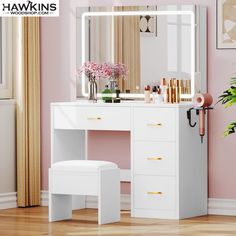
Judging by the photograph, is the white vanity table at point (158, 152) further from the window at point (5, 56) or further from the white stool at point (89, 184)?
the window at point (5, 56)

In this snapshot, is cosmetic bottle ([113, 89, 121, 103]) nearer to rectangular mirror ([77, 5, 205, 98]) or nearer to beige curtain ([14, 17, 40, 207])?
rectangular mirror ([77, 5, 205, 98])

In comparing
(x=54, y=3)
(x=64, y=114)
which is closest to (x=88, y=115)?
(x=64, y=114)

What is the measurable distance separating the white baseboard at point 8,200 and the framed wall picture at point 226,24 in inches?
80.3

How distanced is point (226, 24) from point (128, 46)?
2.59 feet

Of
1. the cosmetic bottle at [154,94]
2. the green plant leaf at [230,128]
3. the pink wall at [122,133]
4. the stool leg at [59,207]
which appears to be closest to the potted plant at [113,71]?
the cosmetic bottle at [154,94]

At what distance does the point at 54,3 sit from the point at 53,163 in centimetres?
138

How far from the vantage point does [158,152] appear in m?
6.43

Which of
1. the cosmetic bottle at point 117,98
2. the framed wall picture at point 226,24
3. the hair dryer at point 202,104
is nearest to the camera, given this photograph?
the hair dryer at point 202,104

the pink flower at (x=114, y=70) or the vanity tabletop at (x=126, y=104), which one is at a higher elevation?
the pink flower at (x=114, y=70)

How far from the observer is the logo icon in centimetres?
721

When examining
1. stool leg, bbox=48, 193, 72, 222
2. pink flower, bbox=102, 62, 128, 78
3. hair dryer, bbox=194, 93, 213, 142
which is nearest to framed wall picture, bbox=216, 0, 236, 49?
hair dryer, bbox=194, 93, 213, 142

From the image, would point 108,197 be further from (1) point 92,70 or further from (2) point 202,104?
(1) point 92,70

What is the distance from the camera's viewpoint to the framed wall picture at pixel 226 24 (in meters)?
6.62

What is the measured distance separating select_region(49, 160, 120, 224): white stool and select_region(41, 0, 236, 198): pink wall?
805 mm
